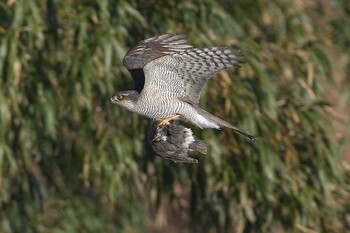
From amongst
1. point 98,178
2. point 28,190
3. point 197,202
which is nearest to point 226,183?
point 197,202

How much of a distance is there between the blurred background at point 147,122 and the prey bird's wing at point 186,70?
126 centimetres

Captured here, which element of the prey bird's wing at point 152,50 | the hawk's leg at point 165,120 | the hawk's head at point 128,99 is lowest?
the hawk's leg at point 165,120

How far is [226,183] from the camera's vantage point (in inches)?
231

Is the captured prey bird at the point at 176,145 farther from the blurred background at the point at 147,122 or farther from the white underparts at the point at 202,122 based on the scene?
the blurred background at the point at 147,122

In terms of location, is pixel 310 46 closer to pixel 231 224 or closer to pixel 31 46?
pixel 231 224

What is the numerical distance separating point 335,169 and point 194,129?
Answer: 93 cm

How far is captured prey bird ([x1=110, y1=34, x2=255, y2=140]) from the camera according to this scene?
4047 mm

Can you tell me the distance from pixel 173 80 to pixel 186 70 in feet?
0.24

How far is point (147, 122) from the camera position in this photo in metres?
5.86

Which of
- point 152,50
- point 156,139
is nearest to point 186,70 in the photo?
point 152,50

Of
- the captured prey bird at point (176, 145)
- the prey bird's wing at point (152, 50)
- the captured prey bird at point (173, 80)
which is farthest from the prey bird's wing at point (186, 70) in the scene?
the captured prey bird at point (176, 145)

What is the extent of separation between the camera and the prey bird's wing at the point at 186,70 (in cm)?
408

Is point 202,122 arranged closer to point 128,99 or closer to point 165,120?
point 165,120

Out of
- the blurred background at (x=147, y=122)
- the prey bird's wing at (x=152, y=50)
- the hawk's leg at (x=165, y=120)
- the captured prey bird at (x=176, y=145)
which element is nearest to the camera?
the captured prey bird at (x=176, y=145)
